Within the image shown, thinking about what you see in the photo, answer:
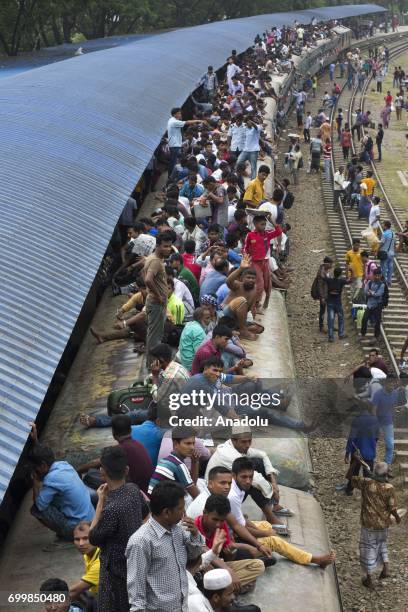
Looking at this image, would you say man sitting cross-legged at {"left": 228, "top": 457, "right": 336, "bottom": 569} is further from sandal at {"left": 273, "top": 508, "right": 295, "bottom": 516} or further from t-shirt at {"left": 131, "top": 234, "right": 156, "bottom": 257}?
t-shirt at {"left": 131, "top": 234, "right": 156, "bottom": 257}

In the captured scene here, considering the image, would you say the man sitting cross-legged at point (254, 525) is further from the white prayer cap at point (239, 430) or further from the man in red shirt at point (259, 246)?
the man in red shirt at point (259, 246)

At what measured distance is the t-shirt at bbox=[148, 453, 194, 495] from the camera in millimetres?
6188

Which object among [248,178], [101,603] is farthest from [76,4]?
[101,603]

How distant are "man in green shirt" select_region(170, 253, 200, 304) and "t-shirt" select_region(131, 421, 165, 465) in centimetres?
415

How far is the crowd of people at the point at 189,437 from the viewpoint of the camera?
525 centimetres

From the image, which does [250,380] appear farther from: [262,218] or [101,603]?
[101,603]

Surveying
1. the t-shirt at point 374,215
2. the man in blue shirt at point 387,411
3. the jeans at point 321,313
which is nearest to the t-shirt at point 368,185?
the t-shirt at point 374,215

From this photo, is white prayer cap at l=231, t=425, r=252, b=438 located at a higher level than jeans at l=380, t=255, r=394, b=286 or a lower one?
higher

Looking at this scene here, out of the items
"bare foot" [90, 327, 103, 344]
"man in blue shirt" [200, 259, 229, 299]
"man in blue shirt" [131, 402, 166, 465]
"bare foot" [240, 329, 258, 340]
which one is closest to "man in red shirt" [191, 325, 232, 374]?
"man in blue shirt" [131, 402, 166, 465]

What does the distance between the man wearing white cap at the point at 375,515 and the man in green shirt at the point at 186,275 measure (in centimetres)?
340

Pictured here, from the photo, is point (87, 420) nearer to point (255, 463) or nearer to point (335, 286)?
point (255, 463)

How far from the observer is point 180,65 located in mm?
25906

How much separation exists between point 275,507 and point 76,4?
36.5 meters

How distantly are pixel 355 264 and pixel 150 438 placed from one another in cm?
1070
